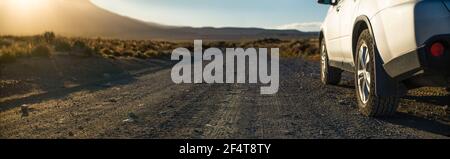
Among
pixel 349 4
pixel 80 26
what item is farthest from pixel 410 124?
pixel 80 26

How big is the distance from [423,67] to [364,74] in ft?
5.41

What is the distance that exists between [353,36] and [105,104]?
3832mm

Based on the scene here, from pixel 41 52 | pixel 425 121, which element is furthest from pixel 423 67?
pixel 41 52

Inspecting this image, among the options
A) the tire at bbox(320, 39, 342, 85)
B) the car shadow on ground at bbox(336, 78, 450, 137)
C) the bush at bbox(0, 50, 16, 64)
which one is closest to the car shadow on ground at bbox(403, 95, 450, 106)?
the car shadow on ground at bbox(336, 78, 450, 137)

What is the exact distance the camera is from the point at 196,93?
9930 millimetres

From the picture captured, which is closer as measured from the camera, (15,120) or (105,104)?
(15,120)

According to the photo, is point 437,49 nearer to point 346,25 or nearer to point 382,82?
point 382,82

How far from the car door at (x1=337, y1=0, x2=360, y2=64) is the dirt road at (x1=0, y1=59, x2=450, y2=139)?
70 centimetres

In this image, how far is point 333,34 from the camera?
29.4ft

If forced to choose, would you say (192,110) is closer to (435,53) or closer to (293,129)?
(293,129)

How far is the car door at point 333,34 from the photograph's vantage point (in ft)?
28.0

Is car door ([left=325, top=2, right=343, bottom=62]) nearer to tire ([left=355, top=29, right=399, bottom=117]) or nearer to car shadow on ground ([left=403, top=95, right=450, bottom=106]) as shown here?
car shadow on ground ([left=403, top=95, right=450, bottom=106])
